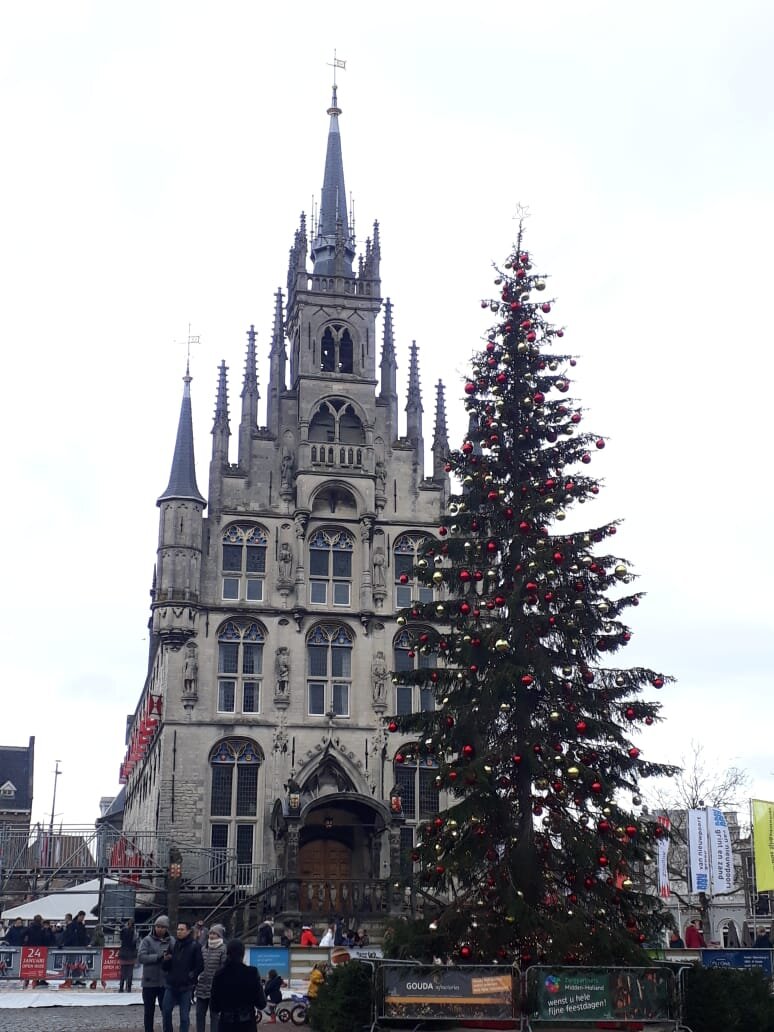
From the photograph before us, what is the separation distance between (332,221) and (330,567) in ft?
50.3

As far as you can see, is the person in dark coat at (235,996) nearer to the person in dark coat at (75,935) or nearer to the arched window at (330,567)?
the person in dark coat at (75,935)

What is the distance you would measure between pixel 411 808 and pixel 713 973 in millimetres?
27942

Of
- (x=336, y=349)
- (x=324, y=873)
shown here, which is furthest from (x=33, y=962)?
(x=336, y=349)

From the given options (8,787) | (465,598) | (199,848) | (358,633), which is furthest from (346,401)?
(8,787)

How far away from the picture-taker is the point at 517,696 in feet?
76.8

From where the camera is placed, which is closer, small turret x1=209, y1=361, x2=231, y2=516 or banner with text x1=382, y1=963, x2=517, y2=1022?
banner with text x1=382, y1=963, x2=517, y2=1022

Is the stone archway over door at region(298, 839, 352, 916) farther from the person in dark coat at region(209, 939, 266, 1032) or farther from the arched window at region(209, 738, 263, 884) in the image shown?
the person in dark coat at region(209, 939, 266, 1032)

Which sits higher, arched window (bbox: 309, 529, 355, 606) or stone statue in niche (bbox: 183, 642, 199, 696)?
arched window (bbox: 309, 529, 355, 606)

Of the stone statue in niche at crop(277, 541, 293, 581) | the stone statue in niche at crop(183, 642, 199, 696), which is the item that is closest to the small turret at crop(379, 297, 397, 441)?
the stone statue in niche at crop(277, 541, 293, 581)

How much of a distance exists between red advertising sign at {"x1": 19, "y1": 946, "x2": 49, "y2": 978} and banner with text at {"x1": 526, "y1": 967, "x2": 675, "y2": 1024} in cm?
1628

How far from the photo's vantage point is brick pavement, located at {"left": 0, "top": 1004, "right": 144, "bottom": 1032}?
21844 millimetres

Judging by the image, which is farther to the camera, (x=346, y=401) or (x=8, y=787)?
(x=8, y=787)

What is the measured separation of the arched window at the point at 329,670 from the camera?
47531 mm

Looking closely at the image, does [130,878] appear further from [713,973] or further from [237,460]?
[713,973]
